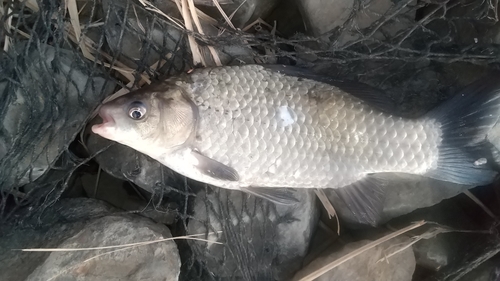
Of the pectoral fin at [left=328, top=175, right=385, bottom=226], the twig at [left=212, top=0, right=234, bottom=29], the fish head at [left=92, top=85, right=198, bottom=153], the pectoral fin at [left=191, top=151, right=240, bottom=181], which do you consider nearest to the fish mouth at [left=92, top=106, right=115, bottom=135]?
the fish head at [left=92, top=85, right=198, bottom=153]

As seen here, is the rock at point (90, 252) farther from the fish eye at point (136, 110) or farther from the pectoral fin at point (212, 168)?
the fish eye at point (136, 110)

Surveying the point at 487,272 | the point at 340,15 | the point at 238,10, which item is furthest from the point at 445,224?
the point at 238,10

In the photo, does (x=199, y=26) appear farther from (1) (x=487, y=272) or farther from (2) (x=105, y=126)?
(1) (x=487, y=272)

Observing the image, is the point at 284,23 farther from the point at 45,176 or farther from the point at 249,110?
the point at 45,176

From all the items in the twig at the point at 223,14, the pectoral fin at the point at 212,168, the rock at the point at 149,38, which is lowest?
the pectoral fin at the point at 212,168

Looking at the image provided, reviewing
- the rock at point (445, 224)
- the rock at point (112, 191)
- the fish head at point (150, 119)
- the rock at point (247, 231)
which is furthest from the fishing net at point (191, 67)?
the rock at point (445, 224)
